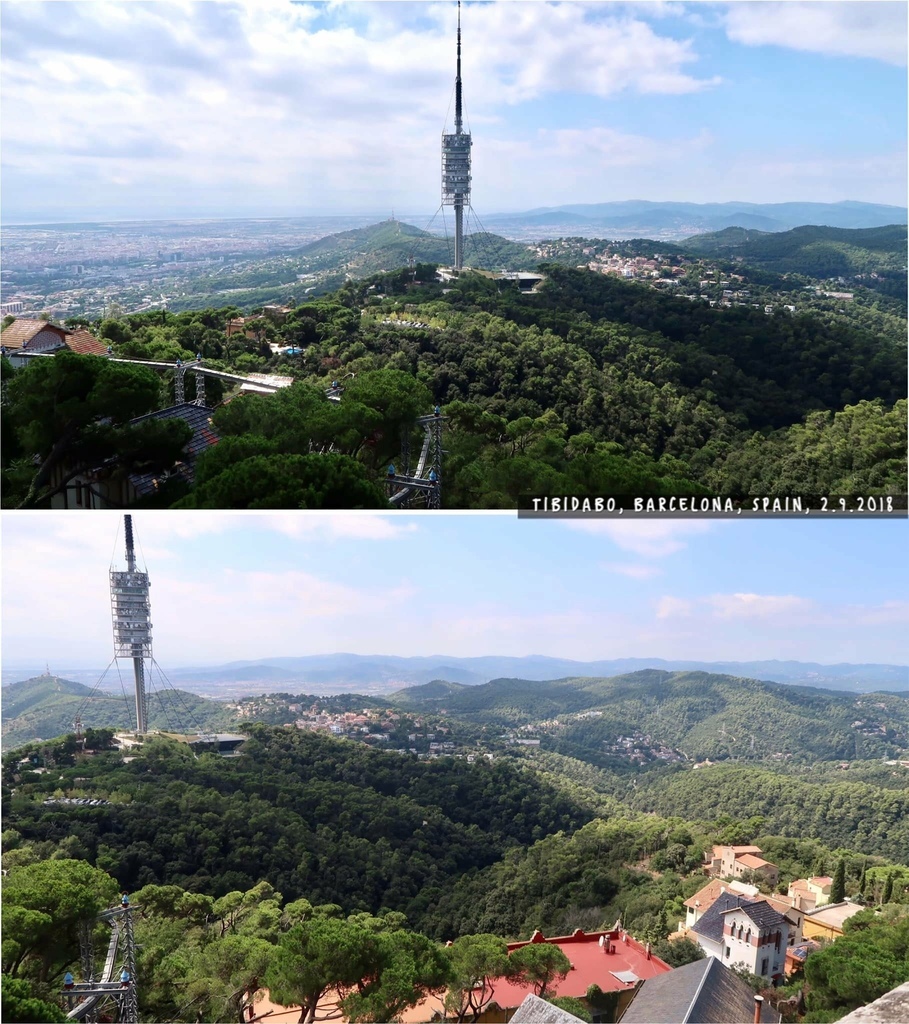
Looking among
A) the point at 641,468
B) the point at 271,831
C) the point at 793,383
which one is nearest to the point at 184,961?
the point at 271,831

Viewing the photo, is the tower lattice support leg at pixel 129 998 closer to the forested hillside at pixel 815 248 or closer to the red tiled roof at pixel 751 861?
the red tiled roof at pixel 751 861

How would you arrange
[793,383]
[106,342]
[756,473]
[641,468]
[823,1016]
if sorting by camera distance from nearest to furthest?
[823,1016]
[641,468]
[756,473]
[106,342]
[793,383]

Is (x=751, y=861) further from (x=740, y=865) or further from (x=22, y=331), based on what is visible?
(x=22, y=331)

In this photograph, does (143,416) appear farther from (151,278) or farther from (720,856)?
(720,856)

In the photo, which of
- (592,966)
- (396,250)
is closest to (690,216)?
(396,250)

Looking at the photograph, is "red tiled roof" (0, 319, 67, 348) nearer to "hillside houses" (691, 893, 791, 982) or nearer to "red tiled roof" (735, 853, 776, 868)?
"hillside houses" (691, 893, 791, 982)

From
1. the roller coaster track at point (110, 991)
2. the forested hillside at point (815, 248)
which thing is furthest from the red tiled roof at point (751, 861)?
the forested hillside at point (815, 248)
